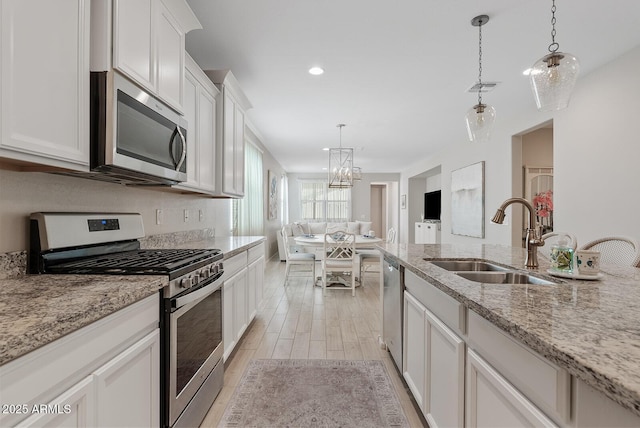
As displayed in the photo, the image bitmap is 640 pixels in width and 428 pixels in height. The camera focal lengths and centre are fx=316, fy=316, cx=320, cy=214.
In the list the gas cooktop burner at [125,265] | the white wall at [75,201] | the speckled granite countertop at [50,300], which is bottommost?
the speckled granite countertop at [50,300]

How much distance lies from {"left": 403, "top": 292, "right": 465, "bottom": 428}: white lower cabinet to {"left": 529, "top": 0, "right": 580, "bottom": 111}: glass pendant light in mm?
1345

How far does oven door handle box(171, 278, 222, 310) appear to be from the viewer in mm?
1360

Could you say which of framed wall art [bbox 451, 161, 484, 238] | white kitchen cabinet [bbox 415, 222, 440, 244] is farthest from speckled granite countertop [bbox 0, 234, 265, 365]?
white kitchen cabinet [bbox 415, 222, 440, 244]

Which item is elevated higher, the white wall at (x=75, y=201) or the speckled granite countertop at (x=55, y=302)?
the white wall at (x=75, y=201)

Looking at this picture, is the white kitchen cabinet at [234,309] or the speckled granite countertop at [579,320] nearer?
the speckled granite countertop at [579,320]

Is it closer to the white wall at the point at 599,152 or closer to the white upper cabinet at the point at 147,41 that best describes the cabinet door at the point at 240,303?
the white upper cabinet at the point at 147,41

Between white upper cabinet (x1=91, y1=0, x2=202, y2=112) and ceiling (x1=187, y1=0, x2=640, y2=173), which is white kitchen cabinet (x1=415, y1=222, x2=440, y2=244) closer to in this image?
ceiling (x1=187, y1=0, x2=640, y2=173)

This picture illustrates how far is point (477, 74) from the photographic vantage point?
315 centimetres

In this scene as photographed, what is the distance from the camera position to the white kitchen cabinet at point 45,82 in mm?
961

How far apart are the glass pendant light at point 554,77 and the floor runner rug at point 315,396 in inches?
77.6

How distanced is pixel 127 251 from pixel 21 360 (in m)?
1.27

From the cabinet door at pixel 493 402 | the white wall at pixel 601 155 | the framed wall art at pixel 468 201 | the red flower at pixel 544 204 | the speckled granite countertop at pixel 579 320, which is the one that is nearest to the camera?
the speckled granite countertop at pixel 579 320

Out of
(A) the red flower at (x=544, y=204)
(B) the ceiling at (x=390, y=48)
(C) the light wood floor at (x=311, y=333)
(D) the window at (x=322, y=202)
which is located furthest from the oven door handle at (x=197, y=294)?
(D) the window at (x=322, y=202)

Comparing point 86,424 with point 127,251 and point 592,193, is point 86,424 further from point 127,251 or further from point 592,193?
point 592,193
